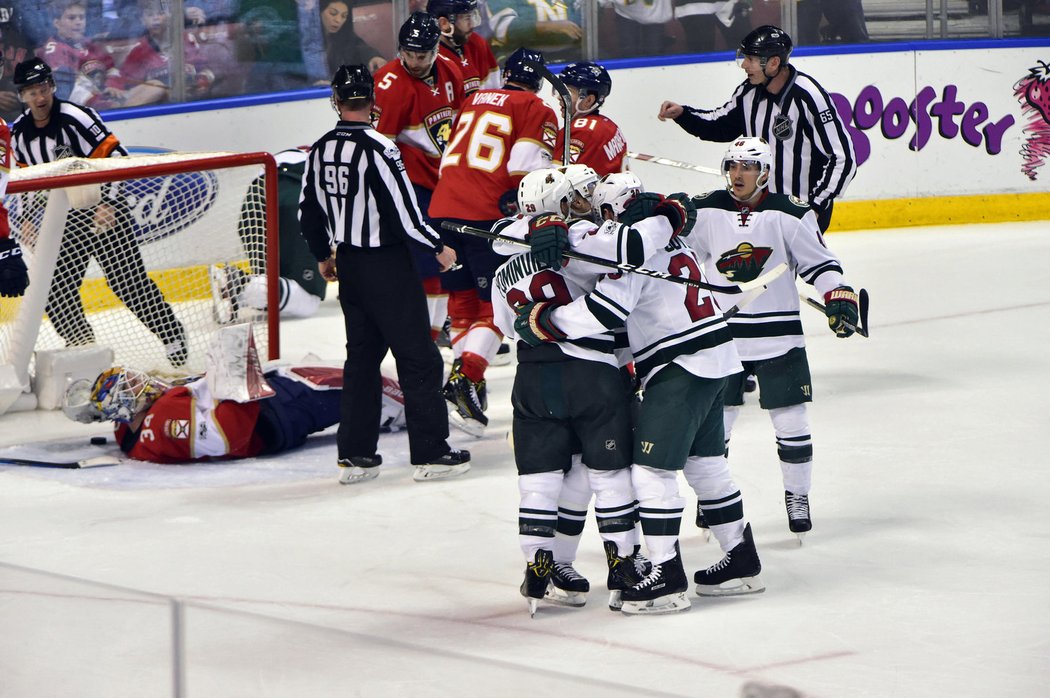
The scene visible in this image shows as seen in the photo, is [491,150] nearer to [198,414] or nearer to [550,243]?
[198,414]

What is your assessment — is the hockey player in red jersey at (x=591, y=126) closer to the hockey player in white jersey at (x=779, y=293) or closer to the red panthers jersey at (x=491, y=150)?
the red panthers jersey at (x=491, y=150)

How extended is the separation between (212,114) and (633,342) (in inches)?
Result: 207

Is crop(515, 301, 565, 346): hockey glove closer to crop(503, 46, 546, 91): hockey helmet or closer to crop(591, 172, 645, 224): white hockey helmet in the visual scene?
crop(591, 172, 645, 224): white hockey helmet

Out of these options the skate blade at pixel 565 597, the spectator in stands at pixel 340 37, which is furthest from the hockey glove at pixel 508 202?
the spectator in stands at pixel 340 37

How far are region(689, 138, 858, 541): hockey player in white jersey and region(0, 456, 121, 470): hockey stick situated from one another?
6.78 ft

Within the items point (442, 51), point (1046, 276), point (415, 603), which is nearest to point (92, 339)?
point (442, 51)

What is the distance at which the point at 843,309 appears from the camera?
3707 mm

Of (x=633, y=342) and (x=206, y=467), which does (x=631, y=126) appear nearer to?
(x=206, y=467)

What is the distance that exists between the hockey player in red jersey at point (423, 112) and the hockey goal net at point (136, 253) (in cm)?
51

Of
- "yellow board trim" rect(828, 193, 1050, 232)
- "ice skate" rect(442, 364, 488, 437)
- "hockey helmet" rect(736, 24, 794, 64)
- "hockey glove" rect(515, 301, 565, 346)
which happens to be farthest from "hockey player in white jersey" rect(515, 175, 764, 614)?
"yellow board trim" rect(828, 193, 1050, 232)

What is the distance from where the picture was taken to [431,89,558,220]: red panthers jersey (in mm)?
5254

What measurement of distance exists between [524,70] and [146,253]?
5.75 feet

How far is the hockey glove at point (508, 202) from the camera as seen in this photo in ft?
17.0

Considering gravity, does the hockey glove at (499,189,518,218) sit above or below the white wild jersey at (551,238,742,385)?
above
